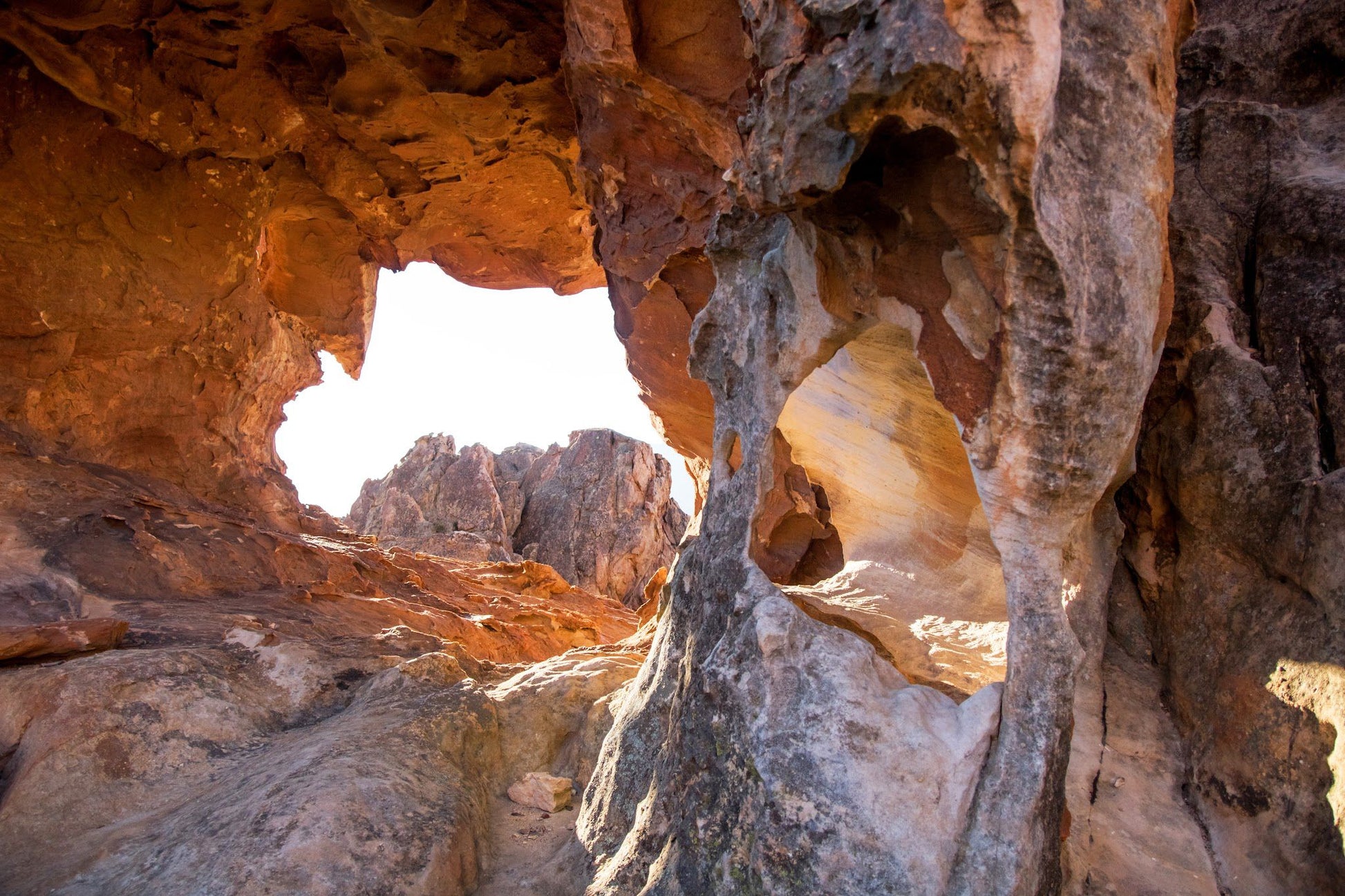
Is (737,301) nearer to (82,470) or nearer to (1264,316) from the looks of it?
(1264,316)

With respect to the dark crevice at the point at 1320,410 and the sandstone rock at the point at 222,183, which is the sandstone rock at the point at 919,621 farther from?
the sandstone rock at the point at 222,183

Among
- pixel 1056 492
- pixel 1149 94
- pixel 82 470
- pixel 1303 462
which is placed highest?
pixel 1149 94

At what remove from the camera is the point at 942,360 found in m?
3.65

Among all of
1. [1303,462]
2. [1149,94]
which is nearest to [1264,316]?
[1303,462]

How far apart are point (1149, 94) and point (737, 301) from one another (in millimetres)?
2090

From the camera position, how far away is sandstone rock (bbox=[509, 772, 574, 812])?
509cm

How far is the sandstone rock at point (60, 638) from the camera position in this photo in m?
4.80

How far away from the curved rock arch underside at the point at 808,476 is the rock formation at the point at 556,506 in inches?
437

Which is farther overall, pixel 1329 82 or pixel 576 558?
pixel 576 558

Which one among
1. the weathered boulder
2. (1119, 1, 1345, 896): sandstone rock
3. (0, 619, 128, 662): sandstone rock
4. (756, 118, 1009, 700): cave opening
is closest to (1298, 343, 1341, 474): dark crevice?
(1119, 1, 1345, 896): sandstone rock

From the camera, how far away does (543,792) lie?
16.8ft

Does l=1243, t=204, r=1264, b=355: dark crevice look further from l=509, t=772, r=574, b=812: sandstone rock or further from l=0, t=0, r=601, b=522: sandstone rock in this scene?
l=0, t=0, r=601, b=522: sandstone rock

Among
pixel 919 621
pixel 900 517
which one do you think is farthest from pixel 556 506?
pixel 919 621

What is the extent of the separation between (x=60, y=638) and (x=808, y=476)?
211 inches
